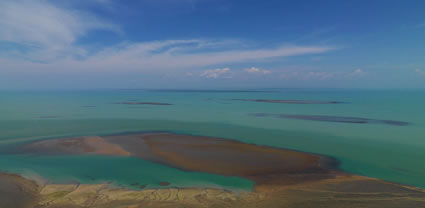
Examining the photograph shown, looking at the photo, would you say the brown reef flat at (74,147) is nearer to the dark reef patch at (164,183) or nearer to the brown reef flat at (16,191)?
the brown reef flat at (16,191)

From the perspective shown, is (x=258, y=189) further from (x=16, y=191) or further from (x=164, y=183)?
(x=16, y=191)

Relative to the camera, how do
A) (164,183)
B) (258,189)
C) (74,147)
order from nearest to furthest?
(258,189)
(164,183)
(74,147)

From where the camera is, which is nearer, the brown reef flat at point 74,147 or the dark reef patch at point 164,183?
the dark reef patch at point 164,183

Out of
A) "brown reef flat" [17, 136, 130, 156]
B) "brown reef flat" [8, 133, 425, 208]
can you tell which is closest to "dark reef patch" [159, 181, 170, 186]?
"brown reef flat" [8, 133, 425, 208]

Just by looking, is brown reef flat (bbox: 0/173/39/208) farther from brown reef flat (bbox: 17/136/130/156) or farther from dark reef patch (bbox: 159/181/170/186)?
dark reef patch (bbox: 159/181/170/186)

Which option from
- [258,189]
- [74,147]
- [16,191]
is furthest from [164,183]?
[74,147]

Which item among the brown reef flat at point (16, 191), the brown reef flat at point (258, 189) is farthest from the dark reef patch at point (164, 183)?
the brown reef flat at point (16, 191)

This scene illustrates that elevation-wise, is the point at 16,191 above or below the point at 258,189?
below

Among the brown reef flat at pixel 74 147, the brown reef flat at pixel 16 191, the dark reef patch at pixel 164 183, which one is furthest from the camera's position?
the brown reef flat at pixel 74 147
